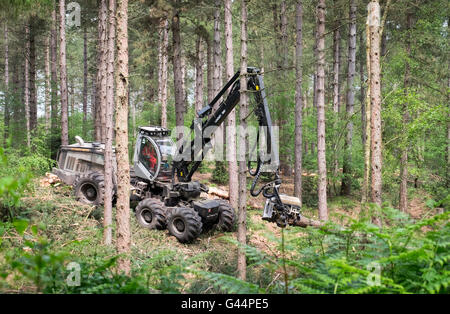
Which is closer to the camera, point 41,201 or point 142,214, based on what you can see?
point 41,201

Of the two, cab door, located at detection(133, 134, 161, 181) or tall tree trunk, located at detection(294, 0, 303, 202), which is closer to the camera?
cab door, located at detection(133, 134, 161, 181)

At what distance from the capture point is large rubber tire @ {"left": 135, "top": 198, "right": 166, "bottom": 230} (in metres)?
10.2

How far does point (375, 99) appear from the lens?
24.5 feet

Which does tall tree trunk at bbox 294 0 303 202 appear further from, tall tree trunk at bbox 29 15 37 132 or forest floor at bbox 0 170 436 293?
tall tree trunk at bbox 29 15 37 132

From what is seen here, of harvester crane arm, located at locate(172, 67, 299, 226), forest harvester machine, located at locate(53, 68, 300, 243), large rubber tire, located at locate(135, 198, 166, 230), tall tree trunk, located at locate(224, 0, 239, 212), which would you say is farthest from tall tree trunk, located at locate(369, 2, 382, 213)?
large rubber tire, located at locate(135, 198, 166, 230)

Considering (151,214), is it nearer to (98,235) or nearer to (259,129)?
(98,235)

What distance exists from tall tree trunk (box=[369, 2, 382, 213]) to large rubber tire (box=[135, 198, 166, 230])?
6175 millimetres

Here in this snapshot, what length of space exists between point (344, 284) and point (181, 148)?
8340mm

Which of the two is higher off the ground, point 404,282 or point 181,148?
point 181,148

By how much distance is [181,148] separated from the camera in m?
10.6

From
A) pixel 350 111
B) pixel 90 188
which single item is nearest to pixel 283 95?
pixel 350 111

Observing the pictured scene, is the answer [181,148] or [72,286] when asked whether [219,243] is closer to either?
[181,148]

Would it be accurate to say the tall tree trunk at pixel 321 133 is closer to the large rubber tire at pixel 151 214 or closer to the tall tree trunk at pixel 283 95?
the large rubber tire at pixel 151 214
